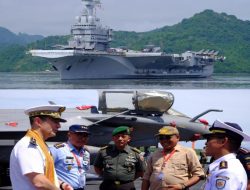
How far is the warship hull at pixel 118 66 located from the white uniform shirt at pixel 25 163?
8617 cm

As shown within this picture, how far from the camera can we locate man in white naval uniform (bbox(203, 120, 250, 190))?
4023 millimetres

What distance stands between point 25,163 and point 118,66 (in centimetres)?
8985

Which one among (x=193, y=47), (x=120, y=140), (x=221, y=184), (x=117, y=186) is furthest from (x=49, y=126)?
(x=193, y=47)

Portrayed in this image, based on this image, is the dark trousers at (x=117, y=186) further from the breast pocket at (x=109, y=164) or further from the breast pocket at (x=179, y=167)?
the breast pocket at (x=179, y=167)

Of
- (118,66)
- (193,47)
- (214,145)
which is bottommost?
(118,66)

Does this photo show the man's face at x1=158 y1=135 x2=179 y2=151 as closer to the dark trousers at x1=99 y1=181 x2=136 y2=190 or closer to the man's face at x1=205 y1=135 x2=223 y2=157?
the dark trousers at x1=99 y1=181 x2=136 y2=190

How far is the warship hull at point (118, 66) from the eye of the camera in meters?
91.3

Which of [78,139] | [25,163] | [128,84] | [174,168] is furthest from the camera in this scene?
[128,84]

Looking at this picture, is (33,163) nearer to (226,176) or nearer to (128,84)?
(226,176)

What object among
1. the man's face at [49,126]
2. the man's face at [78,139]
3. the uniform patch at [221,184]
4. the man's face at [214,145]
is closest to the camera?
the uniform patch at [221,184]

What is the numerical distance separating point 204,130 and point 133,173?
619 centimetres

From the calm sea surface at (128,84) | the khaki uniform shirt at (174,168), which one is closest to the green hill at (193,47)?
the calm sea surface at (128,84)

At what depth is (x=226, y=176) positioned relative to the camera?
4.02 meters

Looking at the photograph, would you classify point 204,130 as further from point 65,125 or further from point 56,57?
point 56,57
